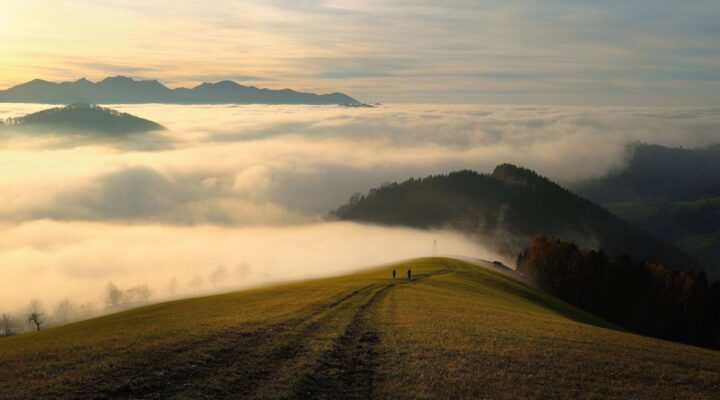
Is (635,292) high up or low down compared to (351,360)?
down

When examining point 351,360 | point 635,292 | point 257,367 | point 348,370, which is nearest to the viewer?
point 257,367

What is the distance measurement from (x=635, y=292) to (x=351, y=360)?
324 feet

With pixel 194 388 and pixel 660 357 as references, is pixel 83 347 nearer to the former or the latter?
pixel 194 388

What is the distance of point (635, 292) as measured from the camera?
104 m

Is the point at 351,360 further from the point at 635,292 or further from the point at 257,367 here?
the point at 635,292

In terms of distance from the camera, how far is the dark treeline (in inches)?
3679

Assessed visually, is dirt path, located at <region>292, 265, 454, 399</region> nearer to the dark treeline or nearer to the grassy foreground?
the grassy foreground

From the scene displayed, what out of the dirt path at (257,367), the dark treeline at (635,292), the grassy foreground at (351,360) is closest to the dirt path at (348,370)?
the dirt path at (257,367)

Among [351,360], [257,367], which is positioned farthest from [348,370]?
[257,367]

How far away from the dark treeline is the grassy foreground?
73.2 metres

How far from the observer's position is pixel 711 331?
92812 mm

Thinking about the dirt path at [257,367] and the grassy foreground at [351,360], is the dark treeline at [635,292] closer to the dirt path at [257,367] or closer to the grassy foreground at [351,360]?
the grassy foreground at [351,360]

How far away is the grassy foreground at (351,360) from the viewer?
23359 millimetres

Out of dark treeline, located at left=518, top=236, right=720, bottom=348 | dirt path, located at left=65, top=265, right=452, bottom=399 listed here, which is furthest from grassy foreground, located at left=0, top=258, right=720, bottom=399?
dark treeline, located at left=518, top=236, right=720, bottom=348
